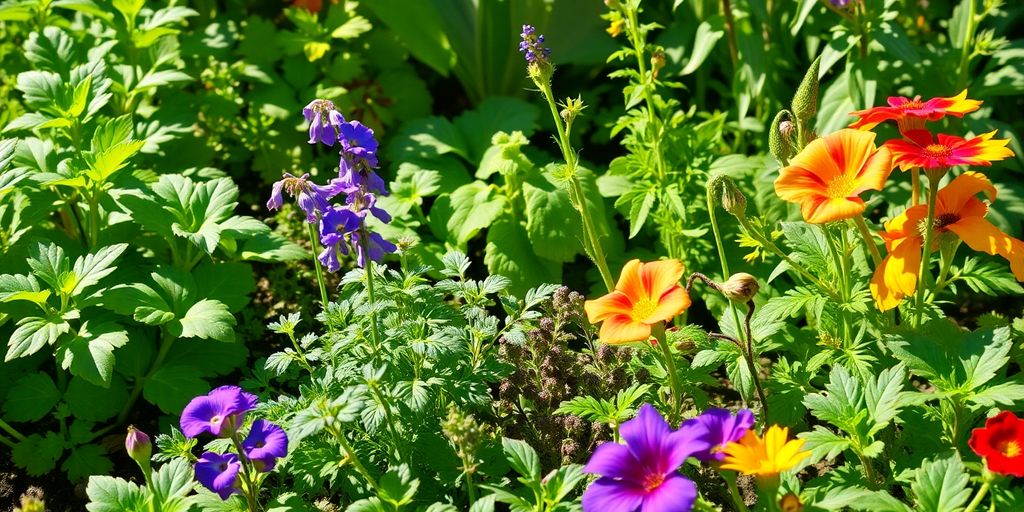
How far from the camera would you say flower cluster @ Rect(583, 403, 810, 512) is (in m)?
1.76

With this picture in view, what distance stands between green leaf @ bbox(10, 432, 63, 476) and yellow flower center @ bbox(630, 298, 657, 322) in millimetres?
1541

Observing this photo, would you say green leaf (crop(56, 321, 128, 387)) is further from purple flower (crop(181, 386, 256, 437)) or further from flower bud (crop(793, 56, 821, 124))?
flower bud (crop(793, 56, 821, 124))

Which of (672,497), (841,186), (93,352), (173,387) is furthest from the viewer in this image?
(173,387)

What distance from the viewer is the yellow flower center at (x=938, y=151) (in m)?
2.06

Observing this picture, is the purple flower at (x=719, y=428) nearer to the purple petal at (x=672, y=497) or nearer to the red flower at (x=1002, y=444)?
the purple petal at (x=672, y=497)

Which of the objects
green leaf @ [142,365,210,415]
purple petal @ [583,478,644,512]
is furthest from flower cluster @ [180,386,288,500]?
purple petal @ [583,478,644,512]

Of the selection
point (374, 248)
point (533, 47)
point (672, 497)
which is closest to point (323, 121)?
point (374, 248)

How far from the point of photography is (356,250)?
2.23 m

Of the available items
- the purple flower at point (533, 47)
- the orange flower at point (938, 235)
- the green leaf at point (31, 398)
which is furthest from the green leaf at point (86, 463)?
the orange flower at point (938, 235)

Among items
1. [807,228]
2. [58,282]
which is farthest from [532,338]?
[58,282]

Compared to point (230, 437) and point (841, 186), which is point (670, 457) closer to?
point (841, 186)

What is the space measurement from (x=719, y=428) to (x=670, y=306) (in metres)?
0.26

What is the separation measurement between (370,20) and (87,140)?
1449 mm

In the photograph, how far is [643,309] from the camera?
2.08 m
